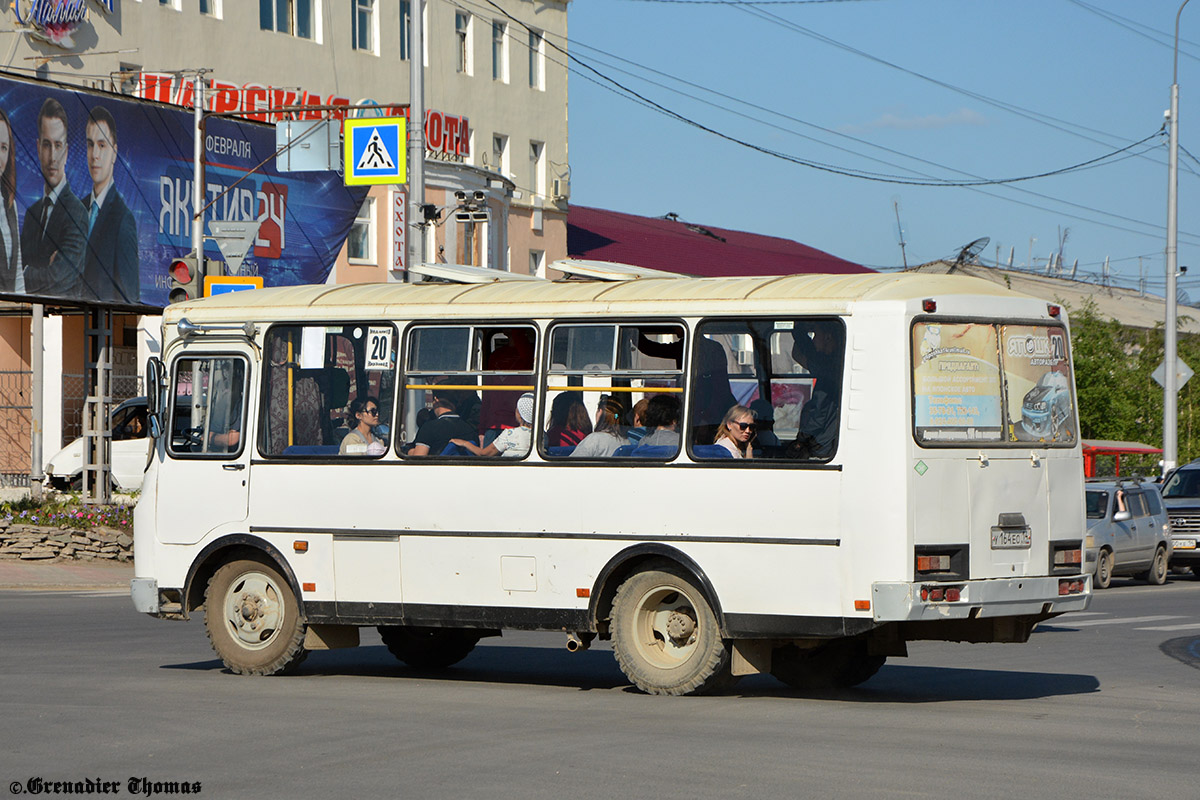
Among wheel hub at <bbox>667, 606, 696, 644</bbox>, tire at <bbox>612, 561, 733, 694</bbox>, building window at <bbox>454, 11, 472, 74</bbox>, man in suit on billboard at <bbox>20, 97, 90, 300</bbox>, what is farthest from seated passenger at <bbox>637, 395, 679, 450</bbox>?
building window at <bbox>454, 11, 472, 74</bbox>

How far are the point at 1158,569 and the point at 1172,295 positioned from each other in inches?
486

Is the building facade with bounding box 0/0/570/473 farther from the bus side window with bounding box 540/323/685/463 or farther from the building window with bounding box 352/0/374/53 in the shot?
the bus side window with bounding box 540/323/685/463

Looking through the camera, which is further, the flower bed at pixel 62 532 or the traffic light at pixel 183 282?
the flower bed at pixel 62 532

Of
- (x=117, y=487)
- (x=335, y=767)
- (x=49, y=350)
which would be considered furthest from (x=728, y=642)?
(x=49, y=350)

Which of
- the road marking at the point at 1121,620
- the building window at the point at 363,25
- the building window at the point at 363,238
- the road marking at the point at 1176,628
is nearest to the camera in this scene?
the road marking at the point at 1176,628

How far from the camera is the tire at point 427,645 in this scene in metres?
13.5

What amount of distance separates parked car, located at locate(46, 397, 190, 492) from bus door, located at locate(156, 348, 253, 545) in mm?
22031

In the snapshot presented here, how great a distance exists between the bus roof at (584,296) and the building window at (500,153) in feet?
129

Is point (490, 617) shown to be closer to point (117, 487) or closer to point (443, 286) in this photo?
point (443, 286)

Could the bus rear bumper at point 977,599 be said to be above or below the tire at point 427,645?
above

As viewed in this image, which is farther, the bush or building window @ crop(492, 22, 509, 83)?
building window @ crop(492, 22, 509, 83)

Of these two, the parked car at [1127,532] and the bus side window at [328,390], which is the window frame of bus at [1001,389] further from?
the parked car at [1127,532]

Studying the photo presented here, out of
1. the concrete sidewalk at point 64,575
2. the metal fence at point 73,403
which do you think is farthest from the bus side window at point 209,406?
the metal fence at point 73,403

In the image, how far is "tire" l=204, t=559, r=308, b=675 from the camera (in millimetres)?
12711
